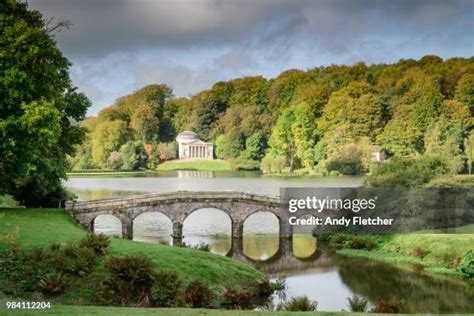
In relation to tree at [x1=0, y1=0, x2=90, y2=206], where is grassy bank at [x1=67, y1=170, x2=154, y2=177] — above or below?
below

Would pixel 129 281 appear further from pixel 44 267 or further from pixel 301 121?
pixel 301 121

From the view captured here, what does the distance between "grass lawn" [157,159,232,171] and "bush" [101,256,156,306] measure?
2119 inches

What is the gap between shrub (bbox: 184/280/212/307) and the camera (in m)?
19.1

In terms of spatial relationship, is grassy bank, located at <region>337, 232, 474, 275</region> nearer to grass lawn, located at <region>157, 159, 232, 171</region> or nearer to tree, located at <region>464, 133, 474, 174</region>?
tree, located at <region>464, 133, 474, 174</region>

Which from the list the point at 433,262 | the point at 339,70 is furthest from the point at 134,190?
the point at 339,70

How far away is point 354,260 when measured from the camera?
30156mm

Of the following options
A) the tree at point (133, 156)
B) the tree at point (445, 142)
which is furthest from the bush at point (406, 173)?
the tree at point (133, 156)

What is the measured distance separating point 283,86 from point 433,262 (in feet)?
218

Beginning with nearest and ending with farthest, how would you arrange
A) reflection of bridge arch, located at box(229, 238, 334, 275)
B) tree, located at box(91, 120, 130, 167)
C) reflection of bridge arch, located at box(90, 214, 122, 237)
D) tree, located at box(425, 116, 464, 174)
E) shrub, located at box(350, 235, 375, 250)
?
1. reflection of bridge arch, located at box(229, 238, 334, 275)
2. shrub, located at box(350, 235, 375, 250)
3. reflection of bridge arch, located at box(90, 214, 122, 237)
4. tree, located at box(425, 116, 464, 174)
5. tree, located at box(91, 120, 130, 167)

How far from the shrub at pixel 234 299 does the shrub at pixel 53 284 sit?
4.93 m

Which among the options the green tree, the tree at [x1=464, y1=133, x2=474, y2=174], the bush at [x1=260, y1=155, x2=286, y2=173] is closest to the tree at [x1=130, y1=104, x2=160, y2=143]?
the green tree

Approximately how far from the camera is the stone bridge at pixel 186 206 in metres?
34.5

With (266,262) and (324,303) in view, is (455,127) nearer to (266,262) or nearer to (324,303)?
(266,262)

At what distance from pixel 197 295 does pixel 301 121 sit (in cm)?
6604
